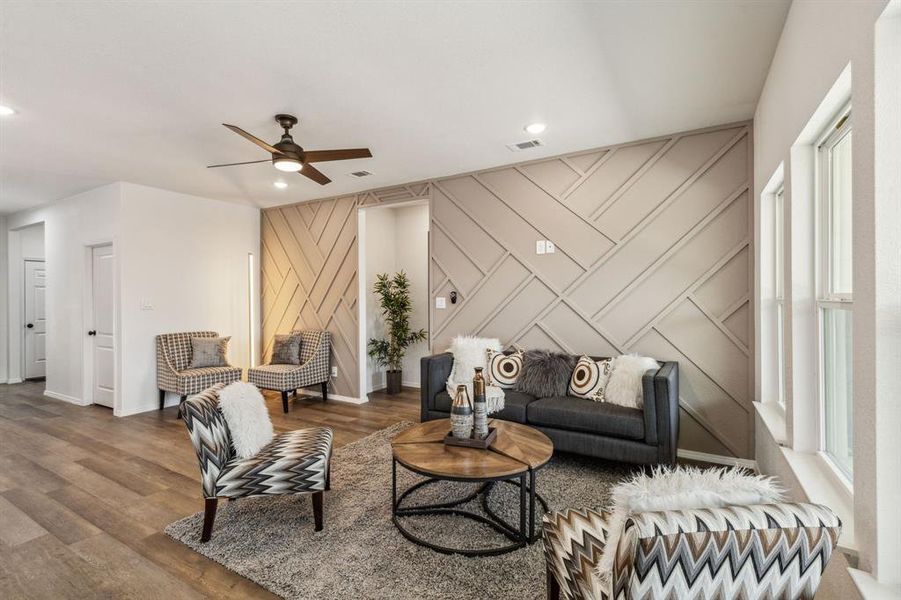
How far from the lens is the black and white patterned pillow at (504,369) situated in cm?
390

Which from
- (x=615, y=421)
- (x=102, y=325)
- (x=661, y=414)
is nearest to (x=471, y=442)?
(x=615, y=421)

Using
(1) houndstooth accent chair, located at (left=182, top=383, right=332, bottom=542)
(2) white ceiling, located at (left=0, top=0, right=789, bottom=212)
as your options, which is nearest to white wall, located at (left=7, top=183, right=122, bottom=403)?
(2) white ceiling, located at (left=0, top=0, right=789, bottom=212)

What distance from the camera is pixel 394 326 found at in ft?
19.3

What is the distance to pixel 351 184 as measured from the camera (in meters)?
5.04

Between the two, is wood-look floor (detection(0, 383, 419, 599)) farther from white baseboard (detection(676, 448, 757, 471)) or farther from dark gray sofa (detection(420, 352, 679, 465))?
white baseboard (detection(676, 448, 757, 471))

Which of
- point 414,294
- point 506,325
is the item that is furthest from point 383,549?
point 414,294

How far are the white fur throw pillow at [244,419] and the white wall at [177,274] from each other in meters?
3.26

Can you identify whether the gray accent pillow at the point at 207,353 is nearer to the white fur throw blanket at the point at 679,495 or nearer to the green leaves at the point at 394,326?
the green leaves at the point at 394,326

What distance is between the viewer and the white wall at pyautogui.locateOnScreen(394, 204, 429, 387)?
621 centimetres

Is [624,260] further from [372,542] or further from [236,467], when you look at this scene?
[236,467]

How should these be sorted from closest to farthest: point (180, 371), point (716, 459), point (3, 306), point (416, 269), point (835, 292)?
point (835, 292)
point (716, 459)
point (180, 371)
point (416, 269)
point (3, 306)

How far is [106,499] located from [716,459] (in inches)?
172

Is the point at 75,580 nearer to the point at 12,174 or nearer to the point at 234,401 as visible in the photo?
the point at 234,401

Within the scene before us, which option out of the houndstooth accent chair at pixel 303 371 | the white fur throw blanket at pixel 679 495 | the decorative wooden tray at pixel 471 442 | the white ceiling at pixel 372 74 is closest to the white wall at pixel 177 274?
the houndstooth accent chair at pixel 303 371
